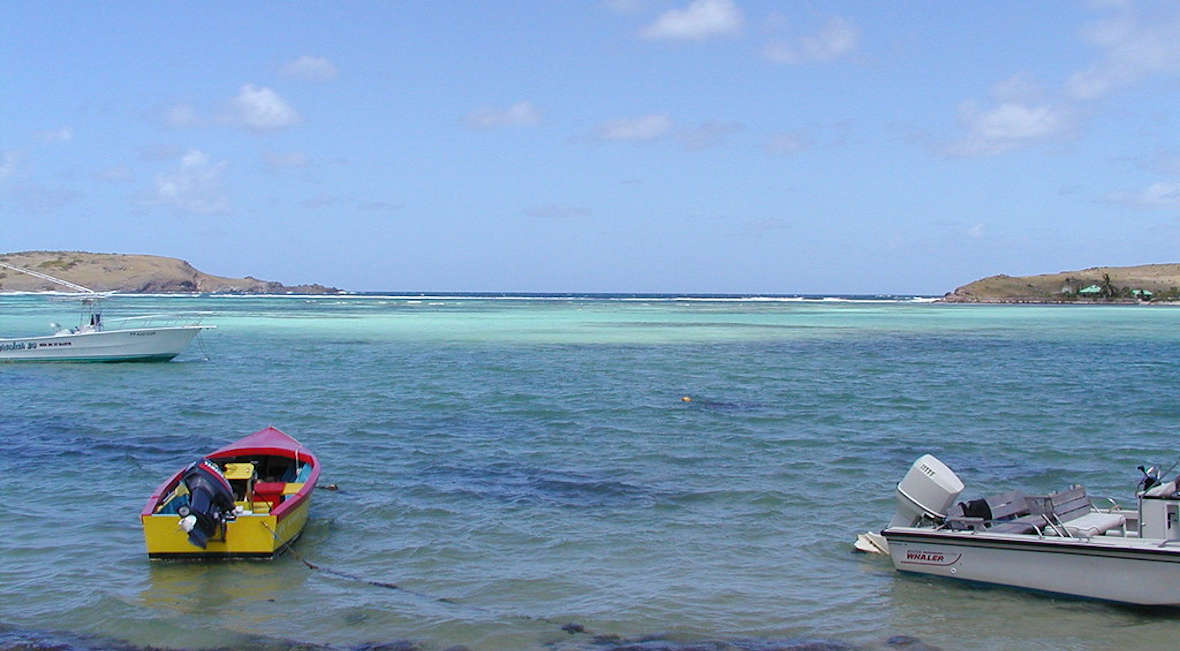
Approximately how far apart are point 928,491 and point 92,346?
38863 mm

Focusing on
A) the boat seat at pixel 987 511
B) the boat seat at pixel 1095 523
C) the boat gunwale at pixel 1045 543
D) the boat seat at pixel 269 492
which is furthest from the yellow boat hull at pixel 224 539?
the boat seat at pixel 1095 523

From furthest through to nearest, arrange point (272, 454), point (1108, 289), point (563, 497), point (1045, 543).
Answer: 1. point (1108, 289)
2. point (563, 497)
3. point (272, 454)
4. point (1045, 543)

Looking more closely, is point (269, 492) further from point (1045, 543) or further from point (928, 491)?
point (1045, 543)

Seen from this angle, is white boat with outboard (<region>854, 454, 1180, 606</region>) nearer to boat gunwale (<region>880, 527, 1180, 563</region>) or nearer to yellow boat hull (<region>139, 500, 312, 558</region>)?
A: boat gunwale (<region>880, 527, 1180, 563</region>)

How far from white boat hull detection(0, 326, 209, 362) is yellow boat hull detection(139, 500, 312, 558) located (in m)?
32.2

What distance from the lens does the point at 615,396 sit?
31.8m

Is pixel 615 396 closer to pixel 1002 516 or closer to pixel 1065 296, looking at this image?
pixel 1002 516

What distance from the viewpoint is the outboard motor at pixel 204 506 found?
13.2 m

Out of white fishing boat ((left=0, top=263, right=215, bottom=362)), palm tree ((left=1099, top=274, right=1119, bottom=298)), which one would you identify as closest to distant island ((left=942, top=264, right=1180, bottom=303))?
palm tree ((left=1099, top=274, right=1119, bottom=298))

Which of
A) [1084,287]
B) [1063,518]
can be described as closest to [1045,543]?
[1063,518]

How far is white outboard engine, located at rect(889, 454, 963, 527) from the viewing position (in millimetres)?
12797

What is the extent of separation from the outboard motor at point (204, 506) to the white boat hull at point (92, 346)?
32.4 m

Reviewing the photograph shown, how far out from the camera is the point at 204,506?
43.5 ft

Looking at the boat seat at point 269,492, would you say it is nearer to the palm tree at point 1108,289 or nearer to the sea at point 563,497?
the sea at point 563,497
